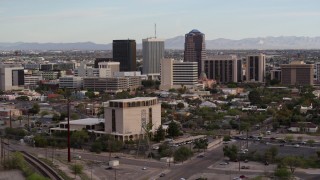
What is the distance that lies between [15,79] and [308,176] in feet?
115

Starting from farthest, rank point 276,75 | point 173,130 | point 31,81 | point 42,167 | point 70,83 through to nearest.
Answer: point 31,81 < point 276,75 < point 70,83 < point 173,130 < point 42,167

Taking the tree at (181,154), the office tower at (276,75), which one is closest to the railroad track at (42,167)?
the tree at (181,154)

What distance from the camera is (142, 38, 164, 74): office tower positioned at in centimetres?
5694

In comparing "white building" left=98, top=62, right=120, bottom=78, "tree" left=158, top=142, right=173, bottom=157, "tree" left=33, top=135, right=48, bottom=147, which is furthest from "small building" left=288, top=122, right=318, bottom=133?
"white building" left=98, top=62, right=120, bottom=78

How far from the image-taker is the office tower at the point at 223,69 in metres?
48.9

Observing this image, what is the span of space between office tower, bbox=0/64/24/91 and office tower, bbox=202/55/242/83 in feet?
48.9

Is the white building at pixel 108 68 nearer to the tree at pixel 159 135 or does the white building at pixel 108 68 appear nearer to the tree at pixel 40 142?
the tree at pixel 159 135

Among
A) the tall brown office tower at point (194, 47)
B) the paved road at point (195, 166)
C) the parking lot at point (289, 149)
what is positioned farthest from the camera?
the tall brown office tower at point (194, 47)

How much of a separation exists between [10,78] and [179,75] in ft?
42.5

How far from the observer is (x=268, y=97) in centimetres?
3497

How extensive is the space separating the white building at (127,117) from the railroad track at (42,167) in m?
3.62

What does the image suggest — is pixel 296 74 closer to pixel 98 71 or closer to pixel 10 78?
pixel 98 71

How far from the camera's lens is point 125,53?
55562 millimetres

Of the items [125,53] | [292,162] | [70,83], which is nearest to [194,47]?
[125,53]
